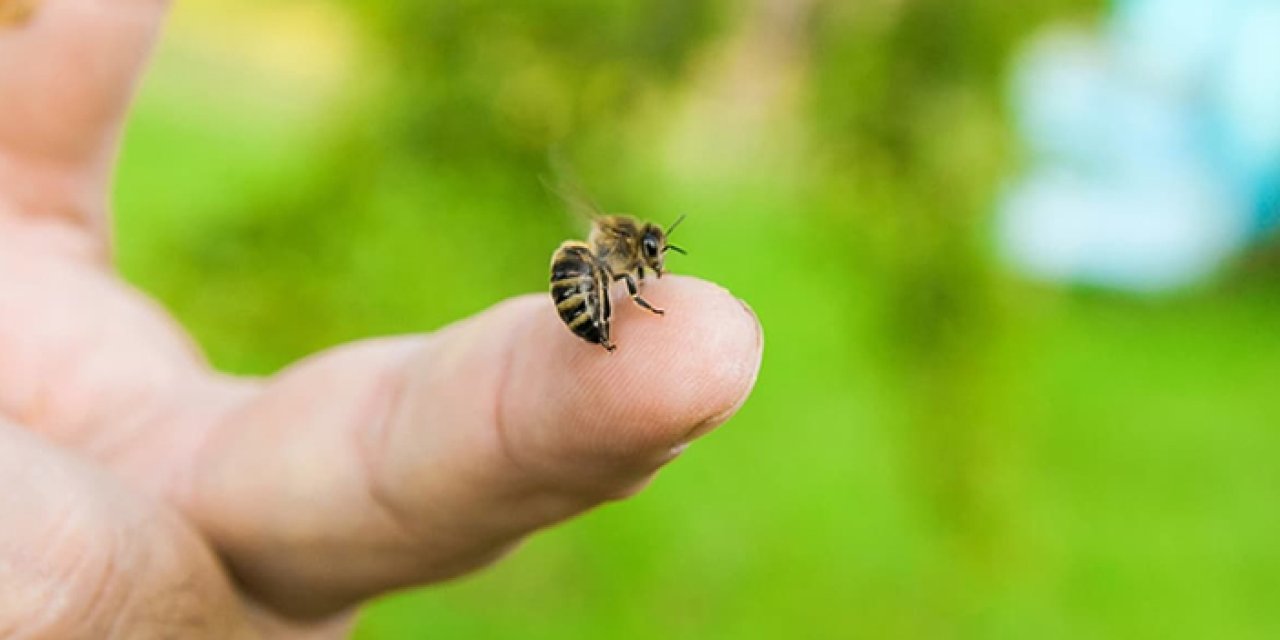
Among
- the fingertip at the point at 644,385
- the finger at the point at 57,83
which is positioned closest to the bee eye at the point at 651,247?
the fingertip at the point at 644,385

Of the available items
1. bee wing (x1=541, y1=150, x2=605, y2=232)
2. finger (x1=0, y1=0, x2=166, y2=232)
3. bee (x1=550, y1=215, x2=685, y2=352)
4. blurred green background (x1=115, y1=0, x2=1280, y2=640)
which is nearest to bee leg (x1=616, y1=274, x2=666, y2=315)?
bee (x1=550, y1=215, x2=685, y2=352)

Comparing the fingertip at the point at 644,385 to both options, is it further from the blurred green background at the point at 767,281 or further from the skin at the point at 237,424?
the blurred green background at the point at 767,281

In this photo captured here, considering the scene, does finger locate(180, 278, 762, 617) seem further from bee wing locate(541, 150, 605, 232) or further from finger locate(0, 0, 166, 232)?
finger locate(0, 0, 166, 232)

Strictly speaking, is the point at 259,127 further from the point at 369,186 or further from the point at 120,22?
the point at 120,22

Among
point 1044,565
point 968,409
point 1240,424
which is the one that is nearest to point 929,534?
point 1044,565

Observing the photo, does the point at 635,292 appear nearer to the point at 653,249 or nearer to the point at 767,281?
the point at 653,249
